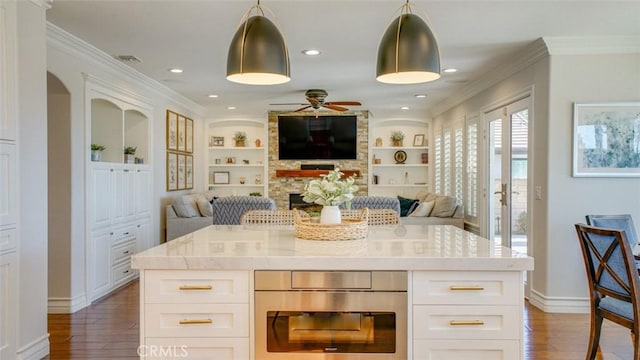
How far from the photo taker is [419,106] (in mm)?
8328

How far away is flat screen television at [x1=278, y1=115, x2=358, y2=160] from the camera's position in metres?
8.84

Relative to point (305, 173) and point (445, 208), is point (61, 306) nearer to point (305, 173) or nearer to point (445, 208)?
point (445, 208)

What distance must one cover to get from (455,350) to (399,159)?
296 inches

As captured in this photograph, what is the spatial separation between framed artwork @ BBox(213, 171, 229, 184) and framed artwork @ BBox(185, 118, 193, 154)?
1250 millimetres

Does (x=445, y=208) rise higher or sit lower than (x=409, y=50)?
lower

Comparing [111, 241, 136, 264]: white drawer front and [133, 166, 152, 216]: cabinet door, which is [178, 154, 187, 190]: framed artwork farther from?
[111, 241, 136, 264]: white drawer front

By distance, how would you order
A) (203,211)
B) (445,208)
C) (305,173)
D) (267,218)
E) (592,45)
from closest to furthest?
(267,218)
(592,45)
(445,208)
(203,211)
(305,173)

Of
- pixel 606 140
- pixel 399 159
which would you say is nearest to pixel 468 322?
pixel 606 140

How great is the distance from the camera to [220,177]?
360 inches

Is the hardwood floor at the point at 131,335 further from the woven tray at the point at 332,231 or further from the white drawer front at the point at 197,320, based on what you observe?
the woven tray at the point at 332,231

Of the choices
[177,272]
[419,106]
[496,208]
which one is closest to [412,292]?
[177,272]

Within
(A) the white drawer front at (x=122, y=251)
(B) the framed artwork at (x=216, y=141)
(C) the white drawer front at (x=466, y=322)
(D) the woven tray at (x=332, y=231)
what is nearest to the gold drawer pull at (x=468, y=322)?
(C) the white drawer front at (x=466, y=322)

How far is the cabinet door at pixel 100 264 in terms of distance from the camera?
447 centimetres

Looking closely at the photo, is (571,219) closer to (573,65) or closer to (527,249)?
(527,249)
